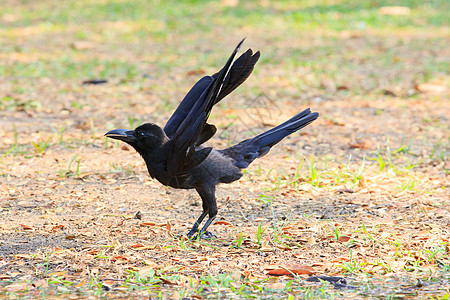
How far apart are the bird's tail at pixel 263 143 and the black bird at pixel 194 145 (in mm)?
141

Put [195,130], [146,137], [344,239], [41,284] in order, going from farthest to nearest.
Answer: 1. [344,239]
2. [146,137]
3. [195,130]
4. [41,284]

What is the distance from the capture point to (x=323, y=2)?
16406mm

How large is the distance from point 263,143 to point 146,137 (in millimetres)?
1017

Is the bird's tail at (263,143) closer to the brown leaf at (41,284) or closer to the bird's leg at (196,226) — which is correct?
the bird's leg at (196,226)

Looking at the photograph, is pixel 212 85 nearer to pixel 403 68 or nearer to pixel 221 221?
pixel 221 221


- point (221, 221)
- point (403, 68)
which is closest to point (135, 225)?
point (221, 221)

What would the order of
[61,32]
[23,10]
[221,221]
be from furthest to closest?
[23,10], [61,32], [221,221]

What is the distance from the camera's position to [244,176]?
5.74 meters

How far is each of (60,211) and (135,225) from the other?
2.19 feet

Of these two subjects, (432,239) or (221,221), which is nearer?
(432,239)

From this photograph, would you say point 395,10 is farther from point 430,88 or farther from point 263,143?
point 263,143

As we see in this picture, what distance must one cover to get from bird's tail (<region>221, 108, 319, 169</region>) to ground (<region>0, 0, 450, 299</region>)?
426 millimetres

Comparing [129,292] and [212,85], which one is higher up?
[212,85]

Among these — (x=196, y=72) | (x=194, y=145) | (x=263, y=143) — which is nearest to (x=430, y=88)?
(x=196, y=72)
